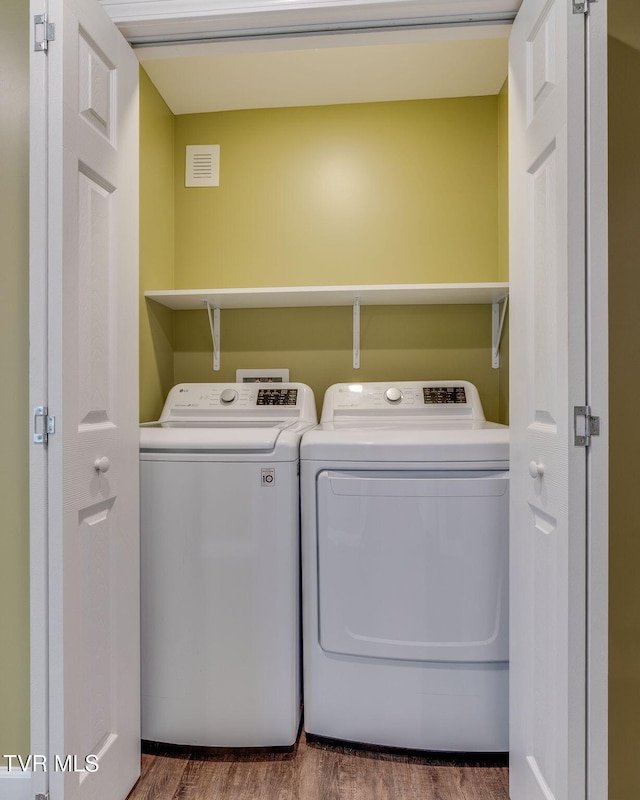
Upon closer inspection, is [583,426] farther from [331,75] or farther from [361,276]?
[331,75]

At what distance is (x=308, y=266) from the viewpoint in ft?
7.41

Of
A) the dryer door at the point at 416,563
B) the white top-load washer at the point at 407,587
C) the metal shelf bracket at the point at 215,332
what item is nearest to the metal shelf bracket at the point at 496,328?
the white top-load washer at the point at 407,587

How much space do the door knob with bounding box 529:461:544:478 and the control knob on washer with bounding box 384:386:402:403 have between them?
94 centimetres

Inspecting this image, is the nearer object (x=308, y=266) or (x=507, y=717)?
→ (x=507, y=717)

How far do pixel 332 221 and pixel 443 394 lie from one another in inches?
36.2

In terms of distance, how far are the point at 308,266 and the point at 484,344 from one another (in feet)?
2.80

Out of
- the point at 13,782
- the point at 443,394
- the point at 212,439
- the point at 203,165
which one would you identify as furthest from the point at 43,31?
the point at 13,782

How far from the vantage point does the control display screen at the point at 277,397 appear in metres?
2.08

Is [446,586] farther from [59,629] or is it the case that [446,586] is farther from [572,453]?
[59,629]

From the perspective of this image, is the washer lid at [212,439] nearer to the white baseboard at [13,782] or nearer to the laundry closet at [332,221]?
the laundry closet at [332,221]

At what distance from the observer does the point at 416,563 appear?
1445mm

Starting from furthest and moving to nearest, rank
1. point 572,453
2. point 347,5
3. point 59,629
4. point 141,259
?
1. point 141,259
2. point 347,5
3. point 59,629
4. point 572,453

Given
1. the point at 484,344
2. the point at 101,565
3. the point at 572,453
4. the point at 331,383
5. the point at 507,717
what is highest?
the point at 484,344
